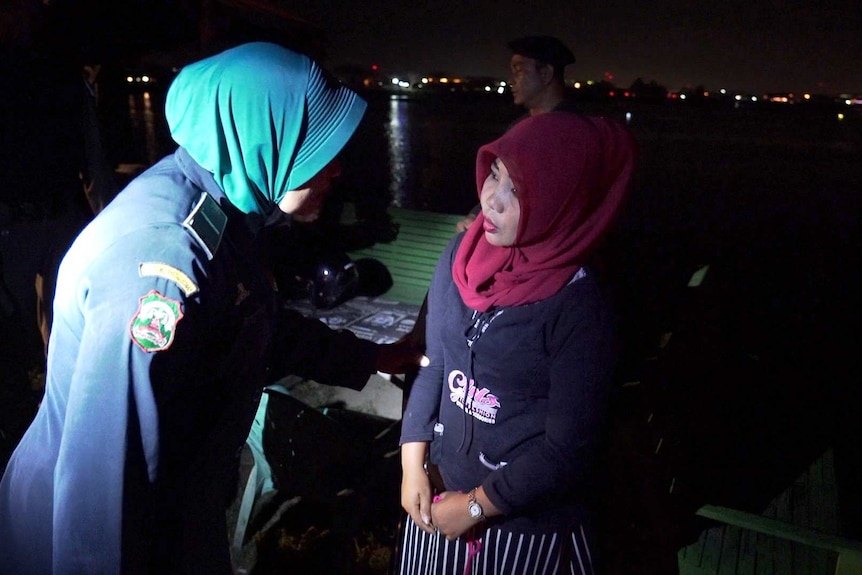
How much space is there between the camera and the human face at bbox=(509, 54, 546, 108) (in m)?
3.40

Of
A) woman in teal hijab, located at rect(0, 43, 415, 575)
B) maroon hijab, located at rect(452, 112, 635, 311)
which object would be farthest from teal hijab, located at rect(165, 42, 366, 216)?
maroon hijab, located at rect(452, 112, 635, 311)

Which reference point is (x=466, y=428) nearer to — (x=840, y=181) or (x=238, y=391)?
(x=238, y=391)

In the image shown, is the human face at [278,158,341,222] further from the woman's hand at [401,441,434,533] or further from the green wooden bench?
the green wooden bench

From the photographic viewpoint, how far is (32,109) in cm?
313

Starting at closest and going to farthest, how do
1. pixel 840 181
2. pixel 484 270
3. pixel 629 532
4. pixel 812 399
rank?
pixel 484 270 → pixel 629 532 → pixel 812 399 → pixel 840 181

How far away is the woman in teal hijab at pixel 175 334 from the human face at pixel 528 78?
2253 millimetres

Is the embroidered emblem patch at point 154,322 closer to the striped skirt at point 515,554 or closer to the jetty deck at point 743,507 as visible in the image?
the striped skirt at point 515,554

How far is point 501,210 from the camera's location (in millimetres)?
1516

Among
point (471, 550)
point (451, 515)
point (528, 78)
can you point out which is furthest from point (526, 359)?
point (528, 78)

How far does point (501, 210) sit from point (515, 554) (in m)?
0.96

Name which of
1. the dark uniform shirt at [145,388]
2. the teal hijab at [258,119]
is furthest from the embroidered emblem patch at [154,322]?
the teal hijab at [258,119]

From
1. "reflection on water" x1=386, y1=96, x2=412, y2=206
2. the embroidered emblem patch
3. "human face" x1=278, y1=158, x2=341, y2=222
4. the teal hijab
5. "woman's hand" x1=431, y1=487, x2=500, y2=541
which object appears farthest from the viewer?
"reflection on water" x1=386, y1=96, x2=412, y2=206

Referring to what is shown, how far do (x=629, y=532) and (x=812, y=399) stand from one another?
3655 millimetres

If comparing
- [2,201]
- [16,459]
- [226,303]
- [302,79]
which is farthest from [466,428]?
[2,201]
